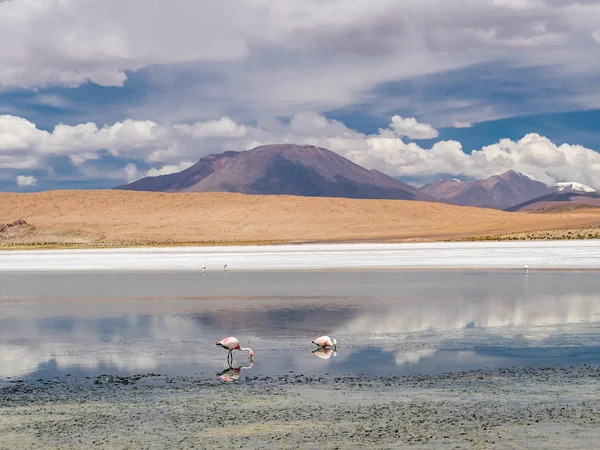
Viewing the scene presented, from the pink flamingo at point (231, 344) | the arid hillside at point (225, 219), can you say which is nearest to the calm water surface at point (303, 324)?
the pink flamingo at point (231, 344)

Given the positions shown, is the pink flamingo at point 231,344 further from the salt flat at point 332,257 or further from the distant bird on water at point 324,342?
the salt flat at point 332,257

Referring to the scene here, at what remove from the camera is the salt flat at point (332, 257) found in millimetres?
46625

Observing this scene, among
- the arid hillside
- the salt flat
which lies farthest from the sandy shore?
the arid hillside

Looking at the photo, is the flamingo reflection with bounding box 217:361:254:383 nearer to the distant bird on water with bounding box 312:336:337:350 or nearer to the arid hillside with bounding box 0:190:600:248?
the distant bird on water with bounding box 312:336:337:350

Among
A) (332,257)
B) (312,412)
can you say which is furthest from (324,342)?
(332,257)

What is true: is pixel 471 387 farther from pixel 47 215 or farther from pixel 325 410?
pixel 47 215

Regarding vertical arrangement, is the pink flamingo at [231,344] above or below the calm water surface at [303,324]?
above

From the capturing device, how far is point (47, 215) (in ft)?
410

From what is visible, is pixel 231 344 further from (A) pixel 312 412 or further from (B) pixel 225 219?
(B) pixel 225 219

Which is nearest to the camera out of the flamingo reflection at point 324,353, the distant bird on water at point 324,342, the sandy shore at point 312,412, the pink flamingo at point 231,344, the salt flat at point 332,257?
the sandy shore at point 312,412

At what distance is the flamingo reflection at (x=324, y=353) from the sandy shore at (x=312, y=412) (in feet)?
6.56

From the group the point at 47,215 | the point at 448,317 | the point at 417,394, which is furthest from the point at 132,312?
the point at 47,215

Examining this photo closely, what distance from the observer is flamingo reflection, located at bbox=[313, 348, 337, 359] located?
16056mm

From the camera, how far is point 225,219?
117 metres
